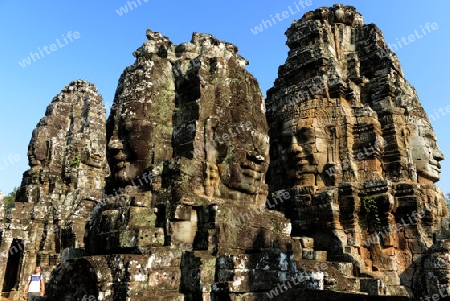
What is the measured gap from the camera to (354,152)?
1237 centimetres

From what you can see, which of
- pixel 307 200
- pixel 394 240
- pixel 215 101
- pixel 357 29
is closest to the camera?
pixel 215 101

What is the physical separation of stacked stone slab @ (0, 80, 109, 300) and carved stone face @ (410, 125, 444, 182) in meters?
10.2

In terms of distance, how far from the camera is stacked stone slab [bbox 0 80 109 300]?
15164 millimetres

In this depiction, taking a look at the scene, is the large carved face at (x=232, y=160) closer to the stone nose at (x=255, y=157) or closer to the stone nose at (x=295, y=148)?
the stone nose at (x=255, y=157)

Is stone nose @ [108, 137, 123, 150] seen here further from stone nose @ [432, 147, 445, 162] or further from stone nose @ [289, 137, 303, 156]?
stone nose @ [432, 147, 445, 162]

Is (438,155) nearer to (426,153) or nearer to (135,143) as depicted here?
(426,153)

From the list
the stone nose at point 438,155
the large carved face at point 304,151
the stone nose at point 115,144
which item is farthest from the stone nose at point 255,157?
the stone nose at point 438,155

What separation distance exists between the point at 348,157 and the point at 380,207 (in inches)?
70.1

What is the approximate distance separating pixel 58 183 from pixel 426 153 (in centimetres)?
1418

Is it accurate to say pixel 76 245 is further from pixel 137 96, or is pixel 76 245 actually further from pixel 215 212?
pixel 215 212

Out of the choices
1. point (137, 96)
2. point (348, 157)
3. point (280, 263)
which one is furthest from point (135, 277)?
point (348, 157)

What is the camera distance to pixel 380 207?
36.2 feet

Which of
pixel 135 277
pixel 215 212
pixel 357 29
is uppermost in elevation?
pixel 357 29

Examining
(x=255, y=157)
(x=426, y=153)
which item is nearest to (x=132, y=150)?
(x=255, y=157)
